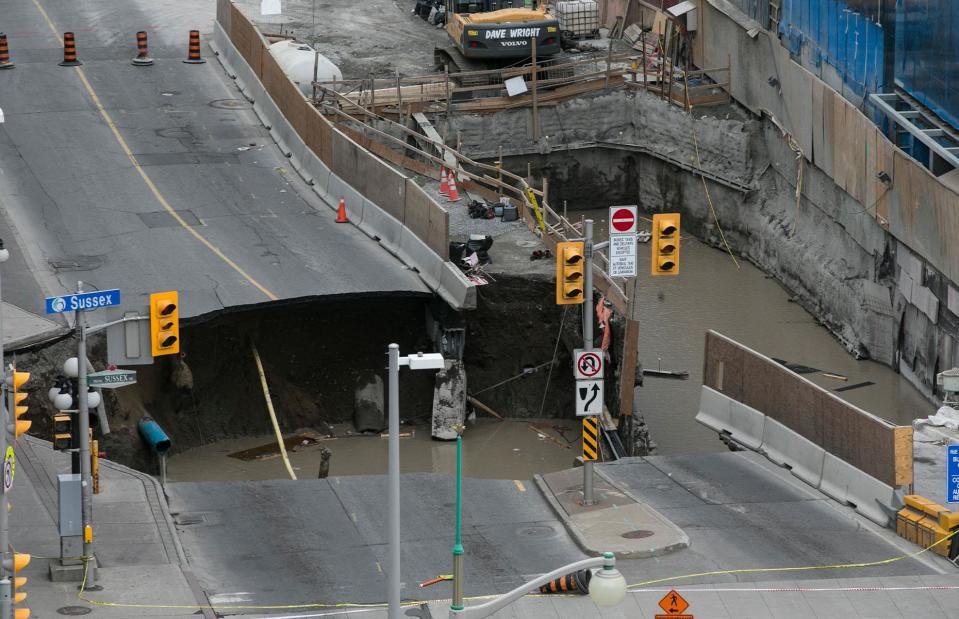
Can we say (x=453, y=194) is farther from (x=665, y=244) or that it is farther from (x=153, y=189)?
(x=665, y=244)

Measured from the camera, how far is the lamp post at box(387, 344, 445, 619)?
18531mm

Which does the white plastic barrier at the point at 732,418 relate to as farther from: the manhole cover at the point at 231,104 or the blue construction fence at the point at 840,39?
the manhole cover at the point at 231,104

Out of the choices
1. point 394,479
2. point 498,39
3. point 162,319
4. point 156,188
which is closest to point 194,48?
point 498,39

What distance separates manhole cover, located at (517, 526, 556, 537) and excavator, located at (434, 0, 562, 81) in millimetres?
26818

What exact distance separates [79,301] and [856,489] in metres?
12.5

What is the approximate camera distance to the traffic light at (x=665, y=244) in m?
25.7

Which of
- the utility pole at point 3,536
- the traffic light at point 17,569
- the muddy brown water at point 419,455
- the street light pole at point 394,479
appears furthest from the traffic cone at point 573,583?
the muddy brown water at point 419,455

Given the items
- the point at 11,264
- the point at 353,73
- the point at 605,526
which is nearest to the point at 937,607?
the point at 605,526

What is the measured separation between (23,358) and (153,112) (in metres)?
16.6

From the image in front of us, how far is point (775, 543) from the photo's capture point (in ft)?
83.8

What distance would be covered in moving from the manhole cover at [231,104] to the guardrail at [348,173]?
263mm

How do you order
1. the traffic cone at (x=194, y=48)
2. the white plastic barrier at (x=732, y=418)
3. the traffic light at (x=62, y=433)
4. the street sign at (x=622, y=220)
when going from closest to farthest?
the traffic light at (x=62, y=433)
the street sign at (x=622, y=220)
the white plastic barrier at (x=732, y=418)
the traffic cone at (x=194, y=48)

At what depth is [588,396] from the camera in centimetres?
2664

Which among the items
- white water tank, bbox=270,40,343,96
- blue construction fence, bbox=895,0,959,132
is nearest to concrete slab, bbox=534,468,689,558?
blue construction fence, bbox=895,0,959,132
